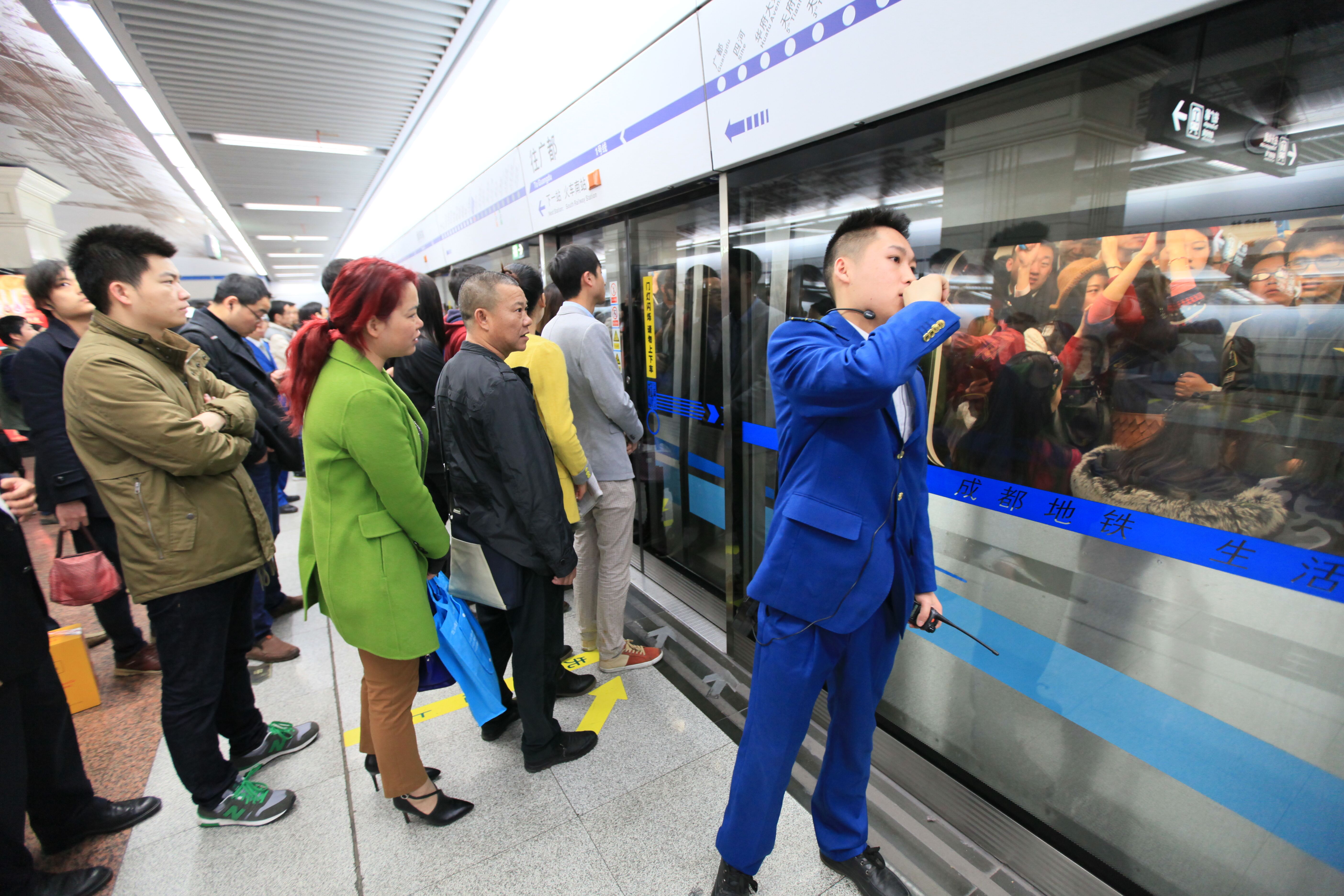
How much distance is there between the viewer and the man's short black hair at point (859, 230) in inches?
50.8

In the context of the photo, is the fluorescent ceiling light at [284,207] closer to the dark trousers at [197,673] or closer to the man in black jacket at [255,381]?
the man in black jacket at [255,381]

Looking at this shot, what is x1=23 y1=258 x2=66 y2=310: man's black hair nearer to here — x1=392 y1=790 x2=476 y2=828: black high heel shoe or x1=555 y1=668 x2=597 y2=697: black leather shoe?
x1=392 y1=790 x2=476 y2=828: black high heel shoe

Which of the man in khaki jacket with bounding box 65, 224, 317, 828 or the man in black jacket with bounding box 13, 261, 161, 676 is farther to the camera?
the man in black jacket with bounding box 13, 261, 161, 676

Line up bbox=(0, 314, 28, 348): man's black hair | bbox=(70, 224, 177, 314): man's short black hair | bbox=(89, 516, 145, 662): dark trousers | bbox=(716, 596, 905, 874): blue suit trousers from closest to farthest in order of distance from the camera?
bbox=(716, 596, 905, 874): blue suit trousers < bbox=(70, 224, 177, 314): man's short black hair < bbox=(89, 516, 145, 662): dark trousers < bbox=(0, 314, 28, 348): man's black hair

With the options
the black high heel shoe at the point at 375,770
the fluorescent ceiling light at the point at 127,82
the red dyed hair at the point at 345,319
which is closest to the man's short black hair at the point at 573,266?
the red dyed hair at the point at 345,319

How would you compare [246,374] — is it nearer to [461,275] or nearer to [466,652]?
[461,275]

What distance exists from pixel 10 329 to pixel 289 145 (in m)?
3.36

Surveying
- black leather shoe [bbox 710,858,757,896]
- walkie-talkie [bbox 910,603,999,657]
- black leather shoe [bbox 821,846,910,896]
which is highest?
walkie-talkie [bbox 910,603,999,657]

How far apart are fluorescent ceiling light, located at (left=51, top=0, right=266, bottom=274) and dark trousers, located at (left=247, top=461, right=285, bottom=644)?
323 centimetres

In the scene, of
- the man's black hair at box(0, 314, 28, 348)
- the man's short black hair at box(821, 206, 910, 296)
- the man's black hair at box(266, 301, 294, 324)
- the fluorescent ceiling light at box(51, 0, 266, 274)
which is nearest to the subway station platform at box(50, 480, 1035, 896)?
the man's short black hair at box(821, 206, 910, 296)

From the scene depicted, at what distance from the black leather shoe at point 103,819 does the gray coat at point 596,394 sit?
202 cm

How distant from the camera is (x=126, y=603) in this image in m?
2.78

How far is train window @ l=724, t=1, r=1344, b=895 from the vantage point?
116cm

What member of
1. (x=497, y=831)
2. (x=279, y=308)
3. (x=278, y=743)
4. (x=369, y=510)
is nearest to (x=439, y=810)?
(x=497, y=831)
